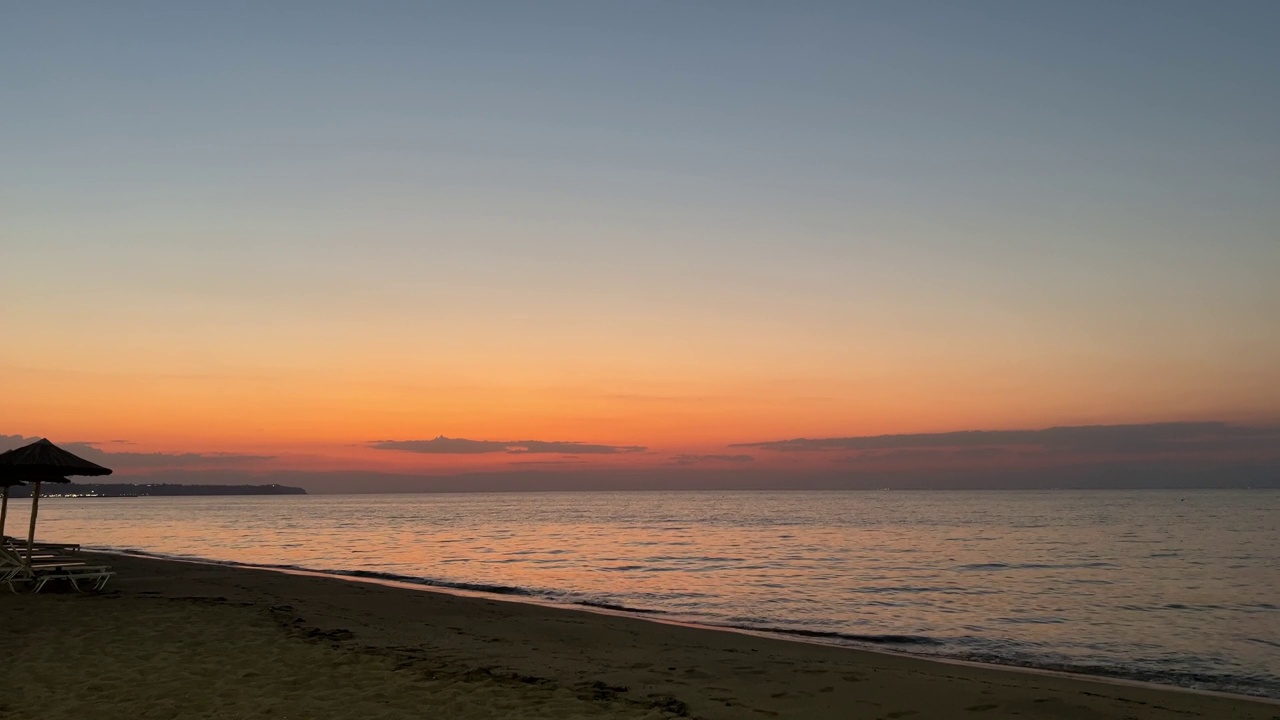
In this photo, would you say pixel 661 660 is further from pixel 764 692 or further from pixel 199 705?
pixel 199 705

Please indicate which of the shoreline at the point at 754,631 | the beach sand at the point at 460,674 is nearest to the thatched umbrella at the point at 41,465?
the beach sand at the point at 460,674

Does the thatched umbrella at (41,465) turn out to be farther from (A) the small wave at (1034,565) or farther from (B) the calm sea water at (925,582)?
(A) the small wave at (1034,565)

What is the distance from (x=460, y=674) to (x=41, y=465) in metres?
14.2

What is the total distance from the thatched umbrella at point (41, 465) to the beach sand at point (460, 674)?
2.86 metres

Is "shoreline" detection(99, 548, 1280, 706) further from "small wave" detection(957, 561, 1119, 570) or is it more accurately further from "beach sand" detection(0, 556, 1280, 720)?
"small wave" detection(957, 561, 1119, 570)

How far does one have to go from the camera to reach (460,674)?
38.4 feet

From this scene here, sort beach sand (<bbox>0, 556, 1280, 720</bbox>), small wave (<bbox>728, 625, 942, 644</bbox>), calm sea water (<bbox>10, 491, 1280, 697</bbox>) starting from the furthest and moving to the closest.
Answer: small wave (<bbox>728, 625, 942, 644</bbox>), calm sea water (<bbox>10, 491, 1280, 697</bbox>), beach sand (<bbox>0, 556, 1280, 720</bbox>)

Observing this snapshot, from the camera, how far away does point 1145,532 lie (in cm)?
6450

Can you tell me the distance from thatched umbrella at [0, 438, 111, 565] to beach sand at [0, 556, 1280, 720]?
2.86 meters

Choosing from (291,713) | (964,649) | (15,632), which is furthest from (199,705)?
(964,649)

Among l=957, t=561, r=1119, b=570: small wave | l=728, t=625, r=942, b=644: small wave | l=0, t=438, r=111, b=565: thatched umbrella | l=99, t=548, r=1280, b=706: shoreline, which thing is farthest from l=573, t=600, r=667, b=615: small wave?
l=957, t=561, r=1119, b=570: small wave

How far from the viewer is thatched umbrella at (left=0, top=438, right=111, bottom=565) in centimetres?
1914

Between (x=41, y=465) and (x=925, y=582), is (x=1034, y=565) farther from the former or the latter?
(x=41, y=465)

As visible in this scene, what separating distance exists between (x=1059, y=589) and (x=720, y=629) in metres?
15.5
